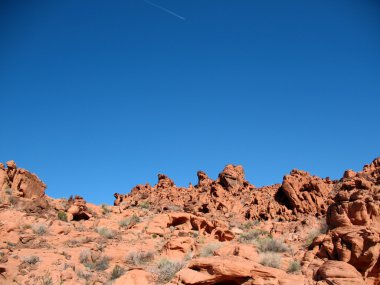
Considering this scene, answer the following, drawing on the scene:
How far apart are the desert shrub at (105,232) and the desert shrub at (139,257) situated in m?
4.37

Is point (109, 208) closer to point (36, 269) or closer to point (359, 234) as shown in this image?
point (36, 269)

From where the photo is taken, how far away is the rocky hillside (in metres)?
10.6

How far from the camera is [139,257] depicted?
18406 millimetres

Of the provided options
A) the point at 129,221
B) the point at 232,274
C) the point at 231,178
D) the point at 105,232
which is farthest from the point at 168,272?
the point at 231,178

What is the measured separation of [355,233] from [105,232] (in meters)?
16.8

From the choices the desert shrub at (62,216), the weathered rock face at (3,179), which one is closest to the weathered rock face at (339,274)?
the desert shrub at (62,216)

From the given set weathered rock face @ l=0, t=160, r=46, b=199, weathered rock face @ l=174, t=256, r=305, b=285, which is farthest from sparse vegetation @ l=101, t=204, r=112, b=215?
weathered rock face @ l=174, t=256, r=305, b=285

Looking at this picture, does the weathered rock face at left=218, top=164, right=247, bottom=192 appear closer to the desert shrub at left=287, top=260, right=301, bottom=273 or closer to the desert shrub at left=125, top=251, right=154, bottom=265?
the desert shrub at left=125, top=251, right=154, bottom=265

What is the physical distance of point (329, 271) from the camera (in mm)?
9648

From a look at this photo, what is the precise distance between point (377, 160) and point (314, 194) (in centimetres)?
827

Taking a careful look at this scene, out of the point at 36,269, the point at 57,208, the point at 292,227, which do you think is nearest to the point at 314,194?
the point at 292,227

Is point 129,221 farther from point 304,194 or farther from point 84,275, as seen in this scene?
point 304,194

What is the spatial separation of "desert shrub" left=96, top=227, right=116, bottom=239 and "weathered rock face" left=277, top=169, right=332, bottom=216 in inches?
746

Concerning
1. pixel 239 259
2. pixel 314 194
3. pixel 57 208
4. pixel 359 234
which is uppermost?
pixel 314 194
